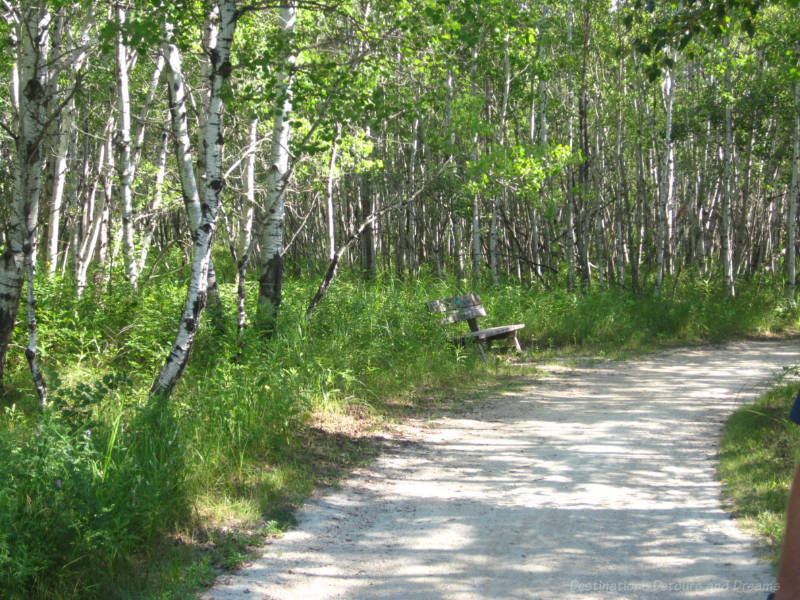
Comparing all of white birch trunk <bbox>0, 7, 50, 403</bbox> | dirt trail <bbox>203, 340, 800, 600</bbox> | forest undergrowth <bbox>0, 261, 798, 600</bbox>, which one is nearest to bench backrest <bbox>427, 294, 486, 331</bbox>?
forest undergrowth <bbox>0, 261, 798, 600</bbox>

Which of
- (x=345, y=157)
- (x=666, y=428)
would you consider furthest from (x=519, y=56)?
(x=666, y=428)

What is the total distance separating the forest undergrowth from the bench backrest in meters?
0.33

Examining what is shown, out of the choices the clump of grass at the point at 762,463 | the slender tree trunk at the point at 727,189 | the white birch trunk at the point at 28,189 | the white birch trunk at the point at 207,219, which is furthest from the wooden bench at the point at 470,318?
the slender tree trunk at the point at 727,189

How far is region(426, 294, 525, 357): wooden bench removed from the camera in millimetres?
10664

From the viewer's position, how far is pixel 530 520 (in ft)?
15.3

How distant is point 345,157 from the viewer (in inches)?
456

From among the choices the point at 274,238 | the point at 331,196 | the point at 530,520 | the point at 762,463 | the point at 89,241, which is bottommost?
the point at 530,520

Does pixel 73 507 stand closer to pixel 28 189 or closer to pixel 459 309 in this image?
pixel 28 189

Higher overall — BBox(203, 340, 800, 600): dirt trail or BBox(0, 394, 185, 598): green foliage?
BBox(0, 394, 185, 598): green foliage

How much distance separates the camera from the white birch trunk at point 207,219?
5.55 meters

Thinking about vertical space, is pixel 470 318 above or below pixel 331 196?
below

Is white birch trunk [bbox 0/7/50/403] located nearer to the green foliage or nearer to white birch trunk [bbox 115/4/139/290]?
the green foliage

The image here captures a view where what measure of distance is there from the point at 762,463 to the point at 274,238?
564 centimetres

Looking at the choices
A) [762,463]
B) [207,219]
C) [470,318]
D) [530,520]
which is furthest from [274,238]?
[762,463]
